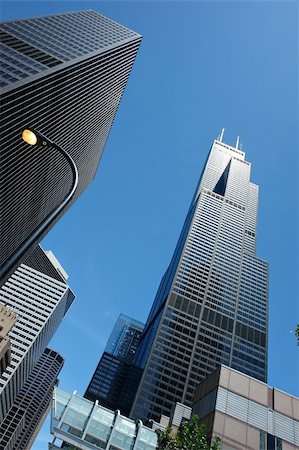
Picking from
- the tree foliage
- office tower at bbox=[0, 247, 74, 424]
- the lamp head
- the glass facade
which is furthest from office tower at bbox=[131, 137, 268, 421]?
the lamp head

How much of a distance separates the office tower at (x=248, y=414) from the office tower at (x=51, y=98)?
139 ft

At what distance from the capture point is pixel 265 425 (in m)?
36.0

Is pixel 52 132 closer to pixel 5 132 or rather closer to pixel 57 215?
pixel 5 132

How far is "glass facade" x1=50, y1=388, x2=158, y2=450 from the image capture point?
33.2 meters

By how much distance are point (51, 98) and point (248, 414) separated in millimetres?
80385

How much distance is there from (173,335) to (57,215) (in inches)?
6277

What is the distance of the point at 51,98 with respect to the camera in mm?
90375

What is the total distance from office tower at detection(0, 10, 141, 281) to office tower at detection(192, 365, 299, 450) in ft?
139

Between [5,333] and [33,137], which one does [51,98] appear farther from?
[33,137]

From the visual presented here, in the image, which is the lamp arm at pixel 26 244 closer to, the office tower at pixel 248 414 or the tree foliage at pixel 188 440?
the tree foliage at pixel 188 440

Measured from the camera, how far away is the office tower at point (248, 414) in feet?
114

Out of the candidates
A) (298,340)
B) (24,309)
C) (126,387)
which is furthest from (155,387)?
(298,340)

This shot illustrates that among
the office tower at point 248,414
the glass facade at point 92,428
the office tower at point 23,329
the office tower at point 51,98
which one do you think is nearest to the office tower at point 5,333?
the office tower at point 51,98

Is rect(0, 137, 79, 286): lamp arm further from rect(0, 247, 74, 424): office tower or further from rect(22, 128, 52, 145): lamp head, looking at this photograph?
rect(0, 247, 74, 424): office tower
